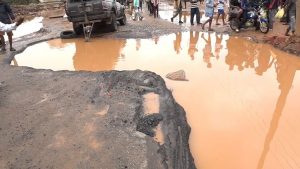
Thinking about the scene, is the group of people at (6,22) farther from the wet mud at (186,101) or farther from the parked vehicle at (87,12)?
the parked vehicle at (87,12)

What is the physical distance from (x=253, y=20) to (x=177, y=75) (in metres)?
6.25

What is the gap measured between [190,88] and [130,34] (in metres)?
6.58

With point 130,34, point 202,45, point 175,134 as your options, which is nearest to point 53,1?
point 130,34

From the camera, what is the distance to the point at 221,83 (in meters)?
7.66

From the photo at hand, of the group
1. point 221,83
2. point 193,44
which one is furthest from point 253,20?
point 221,83

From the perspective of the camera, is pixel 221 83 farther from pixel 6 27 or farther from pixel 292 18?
pixel 6 27

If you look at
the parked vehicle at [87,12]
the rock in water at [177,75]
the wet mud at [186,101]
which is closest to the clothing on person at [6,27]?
the wet mud at [186,101]

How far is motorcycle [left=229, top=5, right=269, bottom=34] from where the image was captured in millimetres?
12319

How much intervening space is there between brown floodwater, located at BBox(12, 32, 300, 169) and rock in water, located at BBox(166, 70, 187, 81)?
0.51 feet

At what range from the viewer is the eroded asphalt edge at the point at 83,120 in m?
4.33

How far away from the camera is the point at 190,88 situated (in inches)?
292

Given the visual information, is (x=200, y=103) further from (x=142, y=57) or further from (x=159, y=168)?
(x=142, y=57)

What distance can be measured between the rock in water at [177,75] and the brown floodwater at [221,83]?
0.15 m

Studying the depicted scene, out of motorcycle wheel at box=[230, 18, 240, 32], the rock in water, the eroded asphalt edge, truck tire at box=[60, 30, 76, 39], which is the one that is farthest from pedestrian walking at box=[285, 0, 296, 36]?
truck tire at box=[60, 30, 76, 39]
